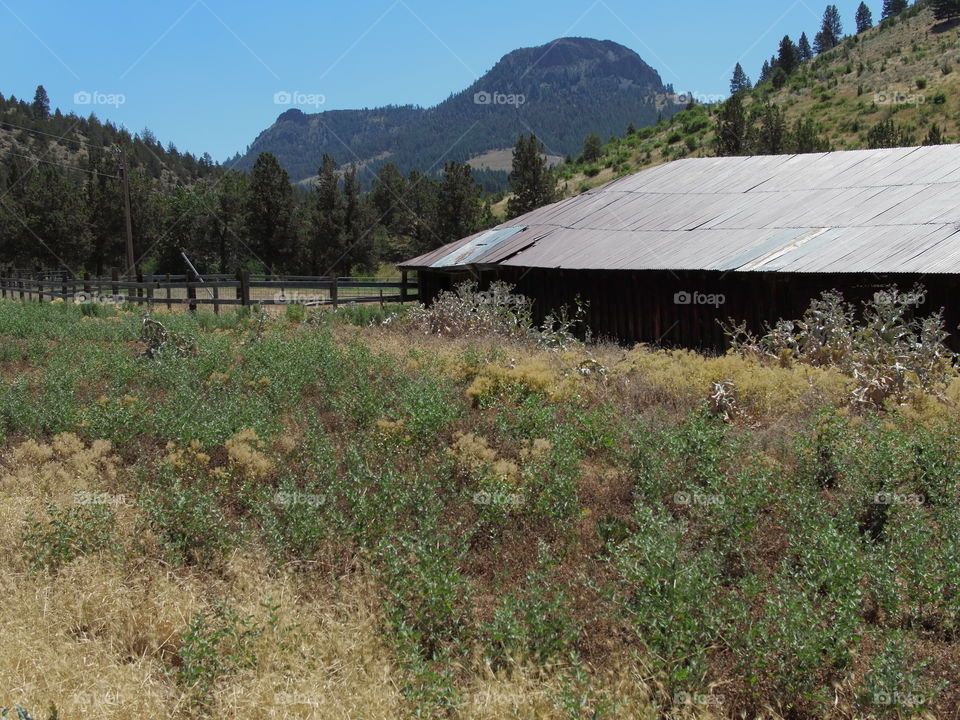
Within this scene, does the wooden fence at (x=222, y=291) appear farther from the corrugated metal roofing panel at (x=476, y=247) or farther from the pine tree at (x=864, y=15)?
the pine tree at (x=864, y=15)

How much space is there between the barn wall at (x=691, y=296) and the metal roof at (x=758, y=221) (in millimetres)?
424

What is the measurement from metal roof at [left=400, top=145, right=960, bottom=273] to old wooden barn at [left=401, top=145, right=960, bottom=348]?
39 millimetres

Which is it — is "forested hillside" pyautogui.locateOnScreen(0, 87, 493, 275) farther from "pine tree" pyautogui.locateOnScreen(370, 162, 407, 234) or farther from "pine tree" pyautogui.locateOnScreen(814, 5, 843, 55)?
"pine tree" pyautogui.locateOnScreen(814, 5, 843, 55)

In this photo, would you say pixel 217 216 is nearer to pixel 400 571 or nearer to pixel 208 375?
pixel 208 375

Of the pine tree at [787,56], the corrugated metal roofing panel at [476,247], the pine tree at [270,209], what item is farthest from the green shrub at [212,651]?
the pine tree at [787,56]

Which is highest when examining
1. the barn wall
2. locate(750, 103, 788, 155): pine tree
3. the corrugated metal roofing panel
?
locate(750, 103, 788, 155): pine tree

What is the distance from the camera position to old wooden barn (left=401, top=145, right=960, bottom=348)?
45.2ft

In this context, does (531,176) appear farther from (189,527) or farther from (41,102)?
(41,102)

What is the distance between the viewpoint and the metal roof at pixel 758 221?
13883mm

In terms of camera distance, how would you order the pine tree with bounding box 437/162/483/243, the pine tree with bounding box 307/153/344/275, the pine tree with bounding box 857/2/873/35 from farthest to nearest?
1. the pine tree with bounding box 857/2/873/35
2. the pine tree with bounding box 307/153/344/275
3. the pine tree with bounding box 437/162/483/243

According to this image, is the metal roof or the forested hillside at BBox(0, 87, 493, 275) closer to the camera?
the metal roof

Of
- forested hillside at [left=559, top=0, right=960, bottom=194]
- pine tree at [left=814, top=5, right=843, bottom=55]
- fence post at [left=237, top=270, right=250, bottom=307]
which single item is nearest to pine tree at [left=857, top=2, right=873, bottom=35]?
pine tree at [left=814, top=5, right=843, bottom=55]

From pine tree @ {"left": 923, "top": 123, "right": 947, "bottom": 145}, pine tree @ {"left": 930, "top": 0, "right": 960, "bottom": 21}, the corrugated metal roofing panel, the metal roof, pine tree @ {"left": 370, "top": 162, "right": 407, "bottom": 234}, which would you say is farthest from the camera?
pine tree @ {"left": 930, "top": 0, "right": 960, "bottom": 21}

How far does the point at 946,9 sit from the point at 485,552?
85378mm
